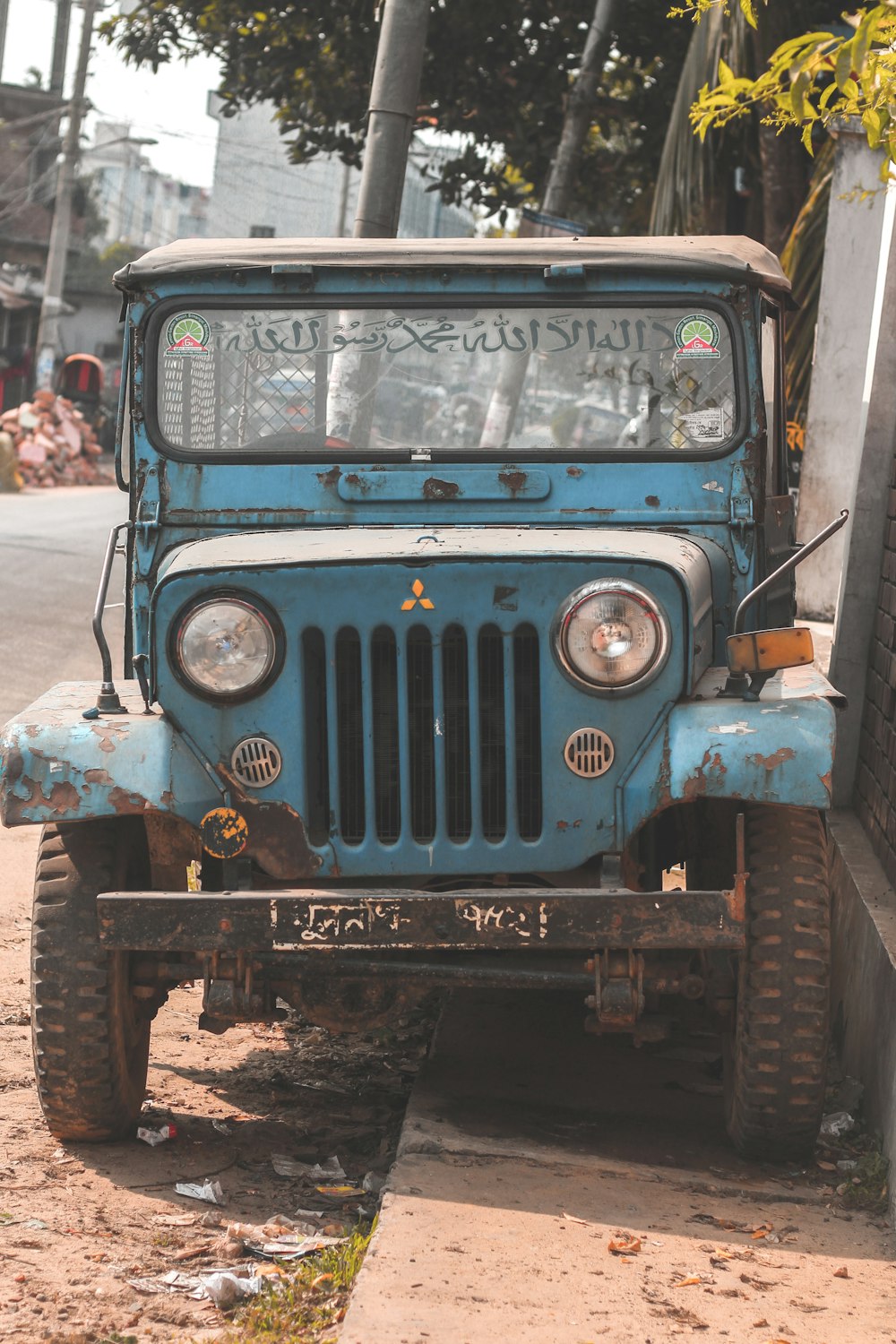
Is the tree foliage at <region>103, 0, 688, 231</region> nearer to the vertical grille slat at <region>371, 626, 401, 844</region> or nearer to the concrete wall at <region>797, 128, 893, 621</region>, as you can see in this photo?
the concrete wall at <region>797, 128, 893, 621</region>

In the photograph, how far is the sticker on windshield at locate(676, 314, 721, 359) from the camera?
4328mm

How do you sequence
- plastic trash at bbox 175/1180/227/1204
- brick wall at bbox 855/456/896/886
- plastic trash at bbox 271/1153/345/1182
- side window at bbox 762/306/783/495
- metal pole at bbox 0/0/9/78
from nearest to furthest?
plastic trash at bbox 175/1180/227/1204
plastic trash at bbox 271/1153/345/1182
side window at bbox 762/306/783/495
brick wall at bbox 855/456/896/886
metal pole at bbox 0/0/9/78

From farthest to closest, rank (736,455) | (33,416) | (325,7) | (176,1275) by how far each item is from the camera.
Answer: (33,416), (325,7), (736,455), (176,1275)

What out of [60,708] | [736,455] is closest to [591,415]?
[736,455]

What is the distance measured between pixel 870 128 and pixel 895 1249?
7.79 ft

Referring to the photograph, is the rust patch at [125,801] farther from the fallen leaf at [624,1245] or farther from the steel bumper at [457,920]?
the fallen leaf at [624,1245]

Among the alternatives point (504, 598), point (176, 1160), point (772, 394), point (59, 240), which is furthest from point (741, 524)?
point (59, 240)

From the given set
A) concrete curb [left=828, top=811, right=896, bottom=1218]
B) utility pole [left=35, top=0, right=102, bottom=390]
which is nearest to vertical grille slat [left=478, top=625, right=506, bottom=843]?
concrete curb [left=828, top=811, right=896, bottom=1218]

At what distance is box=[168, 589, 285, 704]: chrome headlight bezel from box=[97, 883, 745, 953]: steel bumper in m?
0.43

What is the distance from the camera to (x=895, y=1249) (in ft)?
11.5

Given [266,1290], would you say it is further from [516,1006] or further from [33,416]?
[33,416]

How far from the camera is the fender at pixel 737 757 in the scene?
3.51 metres

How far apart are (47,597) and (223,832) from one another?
10.3m

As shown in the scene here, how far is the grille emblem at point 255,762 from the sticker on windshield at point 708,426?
1.45 metres
